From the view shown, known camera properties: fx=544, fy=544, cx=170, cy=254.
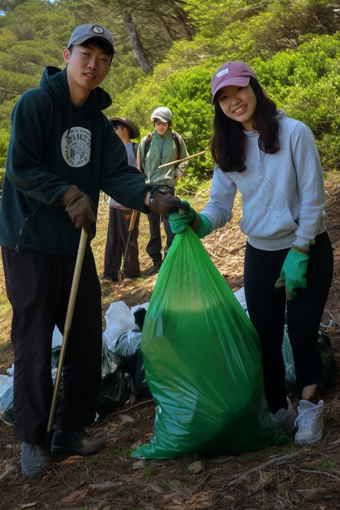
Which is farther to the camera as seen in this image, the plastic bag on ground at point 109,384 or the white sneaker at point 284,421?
the plastic bag on ground at point 109,384

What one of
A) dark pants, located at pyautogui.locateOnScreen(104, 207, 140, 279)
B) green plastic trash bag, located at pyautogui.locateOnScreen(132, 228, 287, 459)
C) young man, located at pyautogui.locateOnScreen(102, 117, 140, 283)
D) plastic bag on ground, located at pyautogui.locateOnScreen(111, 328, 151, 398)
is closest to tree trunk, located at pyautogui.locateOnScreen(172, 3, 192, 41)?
young man, located at pyautogui.locateOnScreen(102, 117, 140, 283)

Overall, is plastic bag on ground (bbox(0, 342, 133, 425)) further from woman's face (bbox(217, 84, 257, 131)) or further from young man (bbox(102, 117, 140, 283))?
young man (bbox(102, 117, 140, 283))

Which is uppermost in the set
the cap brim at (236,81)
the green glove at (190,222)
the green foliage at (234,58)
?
the green foliage at (234,58)

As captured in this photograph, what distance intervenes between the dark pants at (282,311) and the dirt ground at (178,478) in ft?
0.97

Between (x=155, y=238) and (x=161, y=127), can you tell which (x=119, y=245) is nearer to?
(x=155, y=238)

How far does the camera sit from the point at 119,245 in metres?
7.00

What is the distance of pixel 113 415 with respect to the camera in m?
3.27

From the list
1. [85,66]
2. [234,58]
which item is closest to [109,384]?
[85,66]

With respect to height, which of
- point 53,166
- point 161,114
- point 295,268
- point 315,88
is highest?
point 315,88

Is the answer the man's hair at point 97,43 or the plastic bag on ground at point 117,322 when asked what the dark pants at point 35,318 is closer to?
the man's hair at point 97,43

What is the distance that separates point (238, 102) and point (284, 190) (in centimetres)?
43

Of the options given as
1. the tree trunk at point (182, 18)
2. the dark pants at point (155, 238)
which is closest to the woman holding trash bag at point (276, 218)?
the dark pants at point (155, 238)

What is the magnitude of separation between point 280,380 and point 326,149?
4.63 meters

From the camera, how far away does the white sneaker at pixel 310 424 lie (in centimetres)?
236
